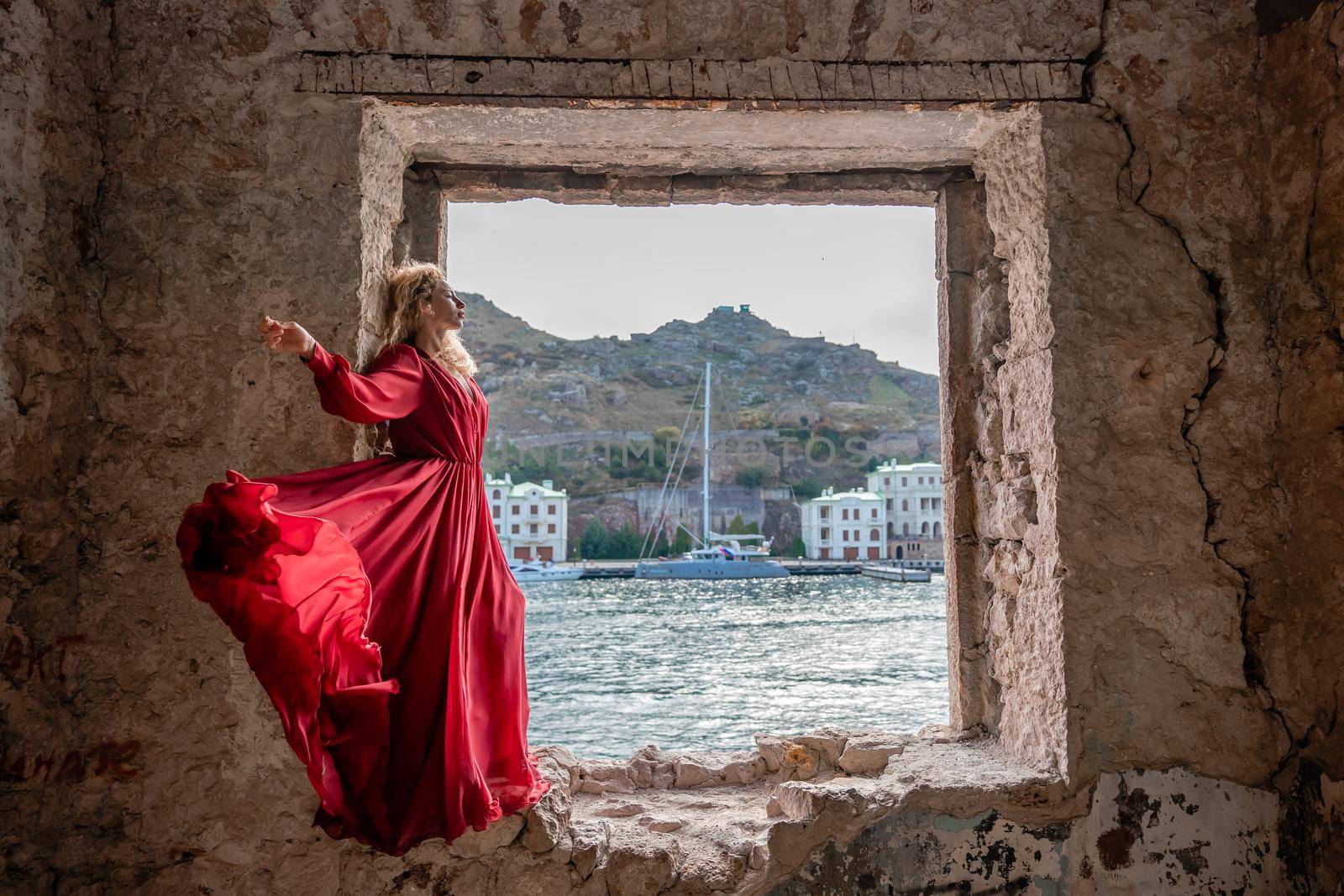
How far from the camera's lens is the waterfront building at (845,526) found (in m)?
12.5

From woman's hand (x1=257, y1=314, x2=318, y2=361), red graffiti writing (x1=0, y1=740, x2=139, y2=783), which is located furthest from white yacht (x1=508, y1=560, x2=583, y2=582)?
woman's hand (x1=257, y1=314, x2=318, y2=361)

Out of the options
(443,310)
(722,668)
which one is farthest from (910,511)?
(443,310)

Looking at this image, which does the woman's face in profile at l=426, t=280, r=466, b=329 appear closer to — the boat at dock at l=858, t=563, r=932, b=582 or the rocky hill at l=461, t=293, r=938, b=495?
the boat at dock at l=858, t=563, r=932, b=582

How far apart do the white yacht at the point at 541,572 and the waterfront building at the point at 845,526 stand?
4.31 meters

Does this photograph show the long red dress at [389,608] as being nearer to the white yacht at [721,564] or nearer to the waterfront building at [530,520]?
the waterfront building at [530,520]

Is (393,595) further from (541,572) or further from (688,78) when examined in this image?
(541,572)

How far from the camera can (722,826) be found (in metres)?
2.20

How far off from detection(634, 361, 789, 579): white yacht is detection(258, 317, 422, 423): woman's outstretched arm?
9489 millimetres

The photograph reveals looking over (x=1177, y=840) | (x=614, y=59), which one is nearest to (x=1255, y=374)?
(x=1177, y=840)

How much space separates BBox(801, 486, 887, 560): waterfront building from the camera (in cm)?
1248

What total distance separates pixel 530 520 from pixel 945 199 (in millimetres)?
9284

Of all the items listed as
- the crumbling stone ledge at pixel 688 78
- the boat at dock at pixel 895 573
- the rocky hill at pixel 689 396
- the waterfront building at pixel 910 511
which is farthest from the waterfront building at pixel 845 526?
the crumbling stone ledge at pixel 688 78

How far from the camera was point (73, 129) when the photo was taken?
1966 mm

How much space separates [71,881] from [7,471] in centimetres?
90
